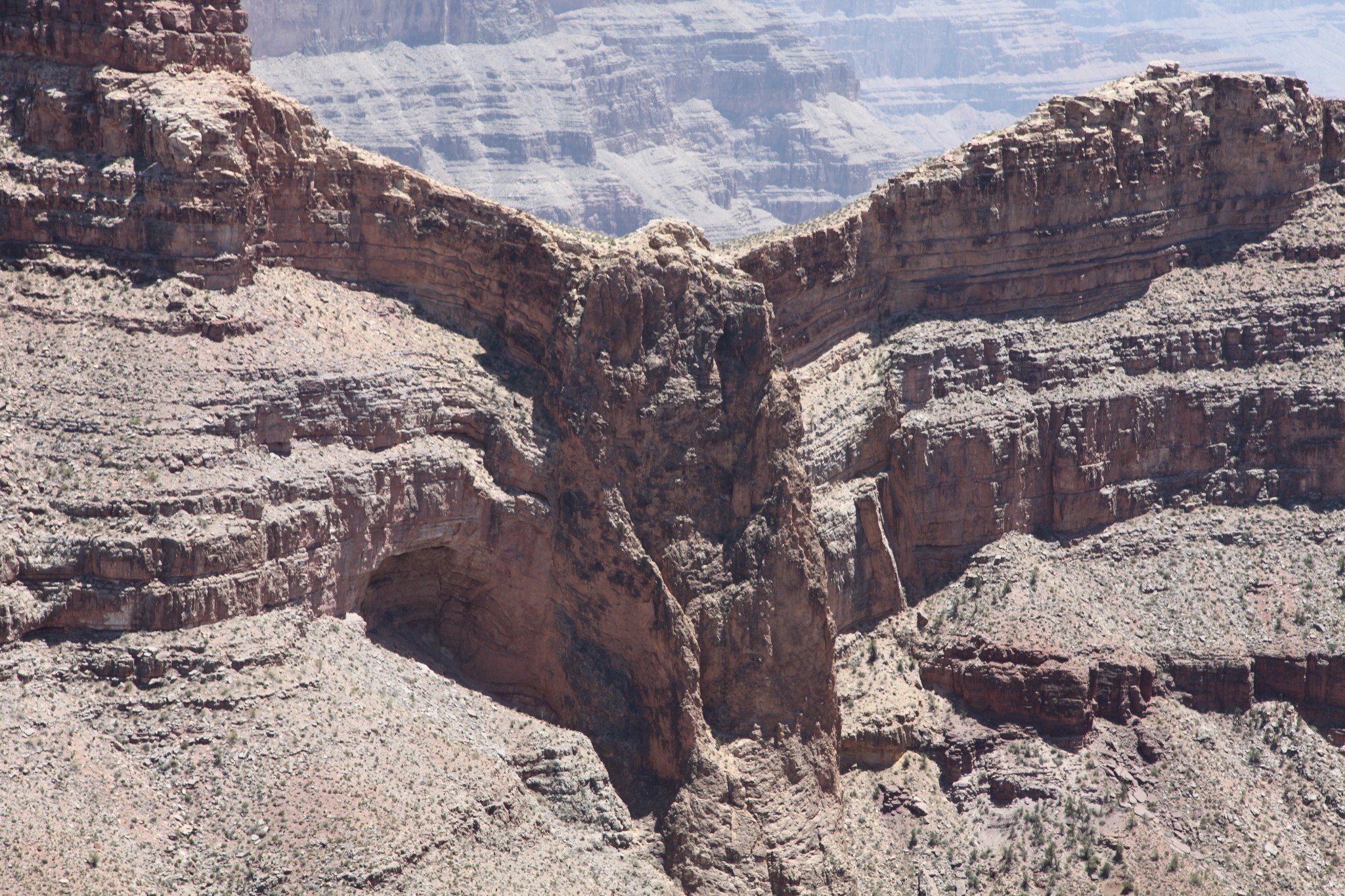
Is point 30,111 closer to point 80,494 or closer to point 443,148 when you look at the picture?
point 80,494

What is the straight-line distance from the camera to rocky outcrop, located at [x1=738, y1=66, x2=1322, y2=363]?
218 feet

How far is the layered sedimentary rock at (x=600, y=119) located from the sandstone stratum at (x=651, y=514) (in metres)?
100

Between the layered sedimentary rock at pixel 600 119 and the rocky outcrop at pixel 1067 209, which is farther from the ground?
the rocky outcrop at pixel 1067 209

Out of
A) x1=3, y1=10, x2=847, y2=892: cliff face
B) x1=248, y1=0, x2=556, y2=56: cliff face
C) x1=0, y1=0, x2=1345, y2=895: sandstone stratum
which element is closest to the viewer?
x1=0, y1=0, x2=1345, y2=895: sandstone stratum

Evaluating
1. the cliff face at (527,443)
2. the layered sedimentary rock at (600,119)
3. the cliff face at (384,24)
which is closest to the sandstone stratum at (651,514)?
the cliff face at (527,443)

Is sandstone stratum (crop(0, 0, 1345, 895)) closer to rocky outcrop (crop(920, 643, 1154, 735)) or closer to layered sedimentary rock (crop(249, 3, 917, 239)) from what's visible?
rocky outcrop (crop(920, 643, 1154, 735))

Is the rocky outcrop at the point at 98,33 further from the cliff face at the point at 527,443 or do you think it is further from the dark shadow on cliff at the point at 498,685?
the dark shadow on cliff at the point at 498,685

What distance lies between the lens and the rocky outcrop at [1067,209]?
6631cm

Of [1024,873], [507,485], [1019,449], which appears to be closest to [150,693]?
[507,485]

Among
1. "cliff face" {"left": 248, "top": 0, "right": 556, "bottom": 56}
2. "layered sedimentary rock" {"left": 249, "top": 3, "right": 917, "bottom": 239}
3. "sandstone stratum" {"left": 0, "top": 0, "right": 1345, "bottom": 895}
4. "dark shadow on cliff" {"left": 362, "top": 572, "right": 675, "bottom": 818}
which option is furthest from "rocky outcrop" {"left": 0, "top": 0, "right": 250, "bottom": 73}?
"layered sedimentary rock" {"left": 249, "top": 3, "right": 917, "bottom": 239}

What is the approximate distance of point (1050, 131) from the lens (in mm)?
68500

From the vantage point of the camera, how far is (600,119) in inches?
7249

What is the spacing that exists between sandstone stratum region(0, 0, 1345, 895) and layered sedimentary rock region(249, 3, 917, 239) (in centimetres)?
10018

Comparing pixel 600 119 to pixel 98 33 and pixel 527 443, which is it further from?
pixel 98 33
